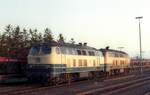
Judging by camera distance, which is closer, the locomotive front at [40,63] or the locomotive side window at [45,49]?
the locomotive front at [40,63]

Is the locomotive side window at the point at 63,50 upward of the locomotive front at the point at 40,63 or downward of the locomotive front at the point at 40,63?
upward

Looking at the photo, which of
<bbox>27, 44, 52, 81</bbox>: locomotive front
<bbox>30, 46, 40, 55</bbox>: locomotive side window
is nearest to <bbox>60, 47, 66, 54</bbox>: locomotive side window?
<bbox>27, 44, 52, 81</bbox>: locomotive front

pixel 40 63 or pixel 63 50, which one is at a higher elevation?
pixel 63 50

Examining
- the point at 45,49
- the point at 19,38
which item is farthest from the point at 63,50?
the point at 19,38

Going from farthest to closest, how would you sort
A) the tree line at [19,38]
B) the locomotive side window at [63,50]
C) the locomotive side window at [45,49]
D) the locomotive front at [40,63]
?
the tree line at [19,38] < the locomotive side window at [63,50] < the locomotive side window at [45,49] < the locomotive front at [40,63]

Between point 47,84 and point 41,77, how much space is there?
111 centimetres

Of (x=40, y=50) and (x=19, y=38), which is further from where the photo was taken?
(x=19, y=38)

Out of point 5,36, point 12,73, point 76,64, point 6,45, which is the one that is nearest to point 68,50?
point 76,64

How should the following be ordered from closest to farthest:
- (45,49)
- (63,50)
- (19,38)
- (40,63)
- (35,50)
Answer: (40,63) < (45,49) < (35,50) < (63,50) < (19,38)

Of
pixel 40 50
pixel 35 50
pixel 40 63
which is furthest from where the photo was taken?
pixel 35 50

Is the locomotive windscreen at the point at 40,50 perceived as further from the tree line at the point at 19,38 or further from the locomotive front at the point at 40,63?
the tree line at the point at 19,38

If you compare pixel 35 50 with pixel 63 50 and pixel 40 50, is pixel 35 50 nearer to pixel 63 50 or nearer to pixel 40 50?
pixel 40 50

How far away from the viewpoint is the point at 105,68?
146 feet

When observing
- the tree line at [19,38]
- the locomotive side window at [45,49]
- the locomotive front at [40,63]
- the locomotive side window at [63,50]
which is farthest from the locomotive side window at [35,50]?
the tree line at [19,38]
